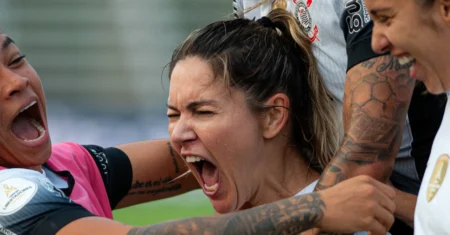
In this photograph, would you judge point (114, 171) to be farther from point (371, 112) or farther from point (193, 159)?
point (371, 112)

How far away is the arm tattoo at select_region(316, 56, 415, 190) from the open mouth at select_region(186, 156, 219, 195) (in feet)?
1.56

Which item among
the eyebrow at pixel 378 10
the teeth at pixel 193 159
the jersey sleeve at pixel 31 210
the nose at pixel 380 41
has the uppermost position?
the eyebrow at pixel 378 10

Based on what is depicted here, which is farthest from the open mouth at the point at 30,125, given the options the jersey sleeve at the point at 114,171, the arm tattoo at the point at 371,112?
the arm tattoo at the point at 371,112

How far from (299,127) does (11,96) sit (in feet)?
3.58

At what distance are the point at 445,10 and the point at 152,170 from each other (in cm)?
196

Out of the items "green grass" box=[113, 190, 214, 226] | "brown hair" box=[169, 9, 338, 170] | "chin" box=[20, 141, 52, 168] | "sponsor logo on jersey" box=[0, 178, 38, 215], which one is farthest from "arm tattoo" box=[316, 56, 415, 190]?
"green grass" box=[113, 190, 214, 226]

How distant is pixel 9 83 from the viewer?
11.3ft

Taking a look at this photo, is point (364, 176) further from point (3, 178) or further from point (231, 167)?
point (3, 178)

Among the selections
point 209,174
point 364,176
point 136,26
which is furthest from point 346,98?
point 136,26

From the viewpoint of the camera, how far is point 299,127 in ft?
11.3

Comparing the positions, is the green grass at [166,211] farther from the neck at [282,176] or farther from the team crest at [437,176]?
the team crest at [437,176]

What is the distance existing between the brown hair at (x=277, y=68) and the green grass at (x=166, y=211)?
14.1 ft

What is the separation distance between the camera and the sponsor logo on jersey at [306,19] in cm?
330

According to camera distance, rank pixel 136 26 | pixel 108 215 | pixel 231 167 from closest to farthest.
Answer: pixel 231 167 < pixel 108 215 < pixel 136 26
